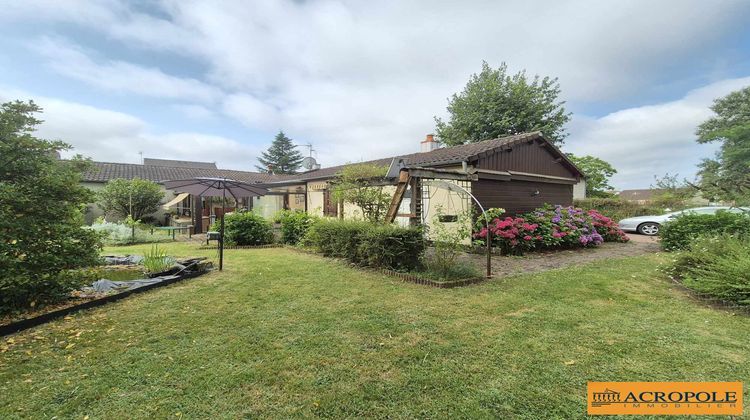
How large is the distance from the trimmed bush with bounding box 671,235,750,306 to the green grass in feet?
1.09

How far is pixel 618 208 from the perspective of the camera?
55.9ft

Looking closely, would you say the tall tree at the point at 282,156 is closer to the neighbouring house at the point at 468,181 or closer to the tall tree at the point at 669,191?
the neighbouring house at the point at 468,181

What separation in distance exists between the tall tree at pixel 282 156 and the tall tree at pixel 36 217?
145 feet

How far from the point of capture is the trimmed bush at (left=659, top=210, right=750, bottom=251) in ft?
27.4

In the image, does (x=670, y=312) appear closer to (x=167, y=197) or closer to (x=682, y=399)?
(x=682, y=399)

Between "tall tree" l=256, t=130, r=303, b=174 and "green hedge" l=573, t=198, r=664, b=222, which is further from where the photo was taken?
"tall tree" l=256, t=130, r=303, b=174

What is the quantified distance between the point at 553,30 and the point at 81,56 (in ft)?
39.2

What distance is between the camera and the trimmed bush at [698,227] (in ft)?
27.4

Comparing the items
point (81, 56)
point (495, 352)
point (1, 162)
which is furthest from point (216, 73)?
point (495, 352)

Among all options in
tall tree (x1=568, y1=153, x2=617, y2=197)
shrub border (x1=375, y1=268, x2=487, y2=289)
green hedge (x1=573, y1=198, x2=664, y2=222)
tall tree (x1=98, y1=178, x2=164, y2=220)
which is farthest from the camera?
tall tree (x1=568, y1=153, x2=617, y2=197)

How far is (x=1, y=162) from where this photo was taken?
3652 millimetres

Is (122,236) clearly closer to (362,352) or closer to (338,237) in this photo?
(338,237)

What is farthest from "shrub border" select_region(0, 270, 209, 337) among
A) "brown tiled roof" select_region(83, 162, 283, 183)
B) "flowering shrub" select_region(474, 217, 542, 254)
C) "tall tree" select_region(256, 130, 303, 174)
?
"tall tree" select_region(256, 130, 303, 174)

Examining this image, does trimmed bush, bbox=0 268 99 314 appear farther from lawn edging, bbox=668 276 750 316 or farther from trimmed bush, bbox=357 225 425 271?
lawn edging, bbox=668 276 750 316
